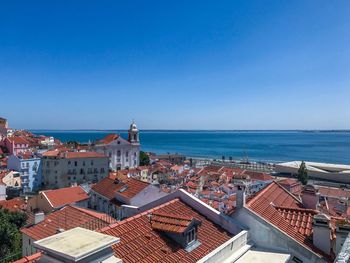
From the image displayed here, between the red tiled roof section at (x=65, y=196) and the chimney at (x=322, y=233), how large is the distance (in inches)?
1178

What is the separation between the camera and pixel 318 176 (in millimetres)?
86125

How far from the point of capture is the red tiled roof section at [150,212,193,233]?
7.80 metres

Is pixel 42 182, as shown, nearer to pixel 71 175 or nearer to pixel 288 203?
pixel 71 175

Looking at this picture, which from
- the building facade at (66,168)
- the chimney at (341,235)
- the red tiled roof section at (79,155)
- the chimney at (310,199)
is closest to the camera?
the chimney at (341,235)

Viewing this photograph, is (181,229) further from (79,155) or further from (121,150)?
(121,150)

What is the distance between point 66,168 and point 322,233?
65.6 meters

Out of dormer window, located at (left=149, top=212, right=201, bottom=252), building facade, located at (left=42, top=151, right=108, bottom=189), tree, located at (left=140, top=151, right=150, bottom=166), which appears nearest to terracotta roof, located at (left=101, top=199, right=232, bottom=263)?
dormer window, located at (left=149, top=212, right=201, bottom=252)

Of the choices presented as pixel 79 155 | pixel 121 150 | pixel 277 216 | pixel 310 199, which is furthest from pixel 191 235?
pixel 121 150

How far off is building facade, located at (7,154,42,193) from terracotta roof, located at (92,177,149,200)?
126 ft

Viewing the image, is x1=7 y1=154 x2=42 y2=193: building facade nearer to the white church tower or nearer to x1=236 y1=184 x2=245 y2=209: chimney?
the white church tower

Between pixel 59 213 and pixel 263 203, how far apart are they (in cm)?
1648

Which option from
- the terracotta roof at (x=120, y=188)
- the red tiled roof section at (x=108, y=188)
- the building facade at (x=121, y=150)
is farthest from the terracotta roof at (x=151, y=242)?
the building facade at (x=121, y=150)

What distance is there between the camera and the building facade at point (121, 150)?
87.1 metres

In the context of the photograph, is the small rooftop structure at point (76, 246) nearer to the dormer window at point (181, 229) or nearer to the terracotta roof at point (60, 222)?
the dormer window at point (181, 229)
